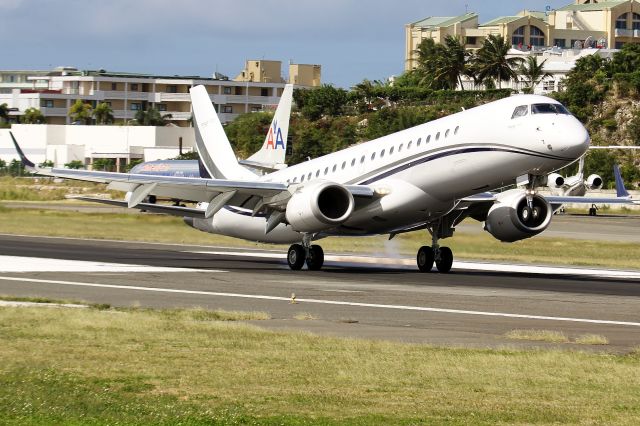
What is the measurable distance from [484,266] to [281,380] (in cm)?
2809

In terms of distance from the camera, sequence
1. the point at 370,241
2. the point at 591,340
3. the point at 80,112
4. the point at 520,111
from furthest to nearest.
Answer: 1. the point at 80,112
2. the point at 370,241
3. the point at 520,111
4. the point at 591,340

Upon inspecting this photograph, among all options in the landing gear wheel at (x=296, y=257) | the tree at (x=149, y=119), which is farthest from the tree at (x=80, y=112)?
the landing gear wheel at (x=296, y=257)

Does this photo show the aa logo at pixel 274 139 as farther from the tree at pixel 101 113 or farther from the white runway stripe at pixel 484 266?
the tree at pixel 101 113

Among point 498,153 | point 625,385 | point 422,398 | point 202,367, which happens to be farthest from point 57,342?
point 498,153

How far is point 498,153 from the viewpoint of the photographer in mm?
34406

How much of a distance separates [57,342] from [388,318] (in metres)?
7.46

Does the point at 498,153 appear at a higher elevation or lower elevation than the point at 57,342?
higher

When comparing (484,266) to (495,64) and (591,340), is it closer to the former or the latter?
(591,340)

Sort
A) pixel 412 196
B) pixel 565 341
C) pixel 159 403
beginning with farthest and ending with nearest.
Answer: pixel 412 196 → pixel 565 341 → pixel 159 403

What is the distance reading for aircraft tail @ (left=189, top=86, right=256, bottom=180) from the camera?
148 feet

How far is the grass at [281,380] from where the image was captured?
1441 centimetres

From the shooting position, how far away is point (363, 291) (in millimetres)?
31812

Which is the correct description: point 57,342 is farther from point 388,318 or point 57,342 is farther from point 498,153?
point 498,153

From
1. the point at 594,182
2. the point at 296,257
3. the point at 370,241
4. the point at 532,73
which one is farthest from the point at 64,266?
the point at 532,73
